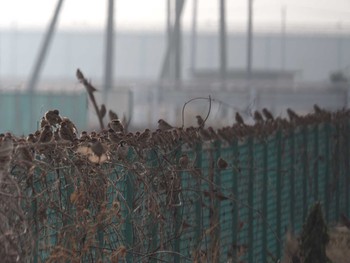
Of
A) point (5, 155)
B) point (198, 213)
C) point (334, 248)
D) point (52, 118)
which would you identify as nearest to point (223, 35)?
point (334, 248)

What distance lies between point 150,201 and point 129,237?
0.89 feet

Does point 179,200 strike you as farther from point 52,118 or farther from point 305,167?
point 305,167

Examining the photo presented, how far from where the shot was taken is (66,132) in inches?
279

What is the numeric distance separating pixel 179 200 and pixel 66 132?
1644mm

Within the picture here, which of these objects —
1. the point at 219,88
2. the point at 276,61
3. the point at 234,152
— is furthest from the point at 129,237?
the point at 276,61

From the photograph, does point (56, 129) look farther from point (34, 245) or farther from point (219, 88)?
point (219, 88)

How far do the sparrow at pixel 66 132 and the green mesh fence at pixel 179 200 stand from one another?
2.9 inches

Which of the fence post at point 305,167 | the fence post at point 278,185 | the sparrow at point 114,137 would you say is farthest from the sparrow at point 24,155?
the fence post at point 305,167

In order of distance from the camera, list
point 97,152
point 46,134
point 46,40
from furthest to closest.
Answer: point 46,40 < point 46,134 < point 97,152

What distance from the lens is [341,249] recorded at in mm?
11570

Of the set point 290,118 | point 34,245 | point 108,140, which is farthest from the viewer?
point 290,118

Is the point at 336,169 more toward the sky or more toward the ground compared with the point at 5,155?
more toward the ground

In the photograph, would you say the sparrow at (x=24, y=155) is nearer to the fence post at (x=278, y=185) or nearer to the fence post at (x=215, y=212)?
the fence post at (x=215, y=212)

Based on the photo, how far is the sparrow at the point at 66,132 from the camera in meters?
7.07
